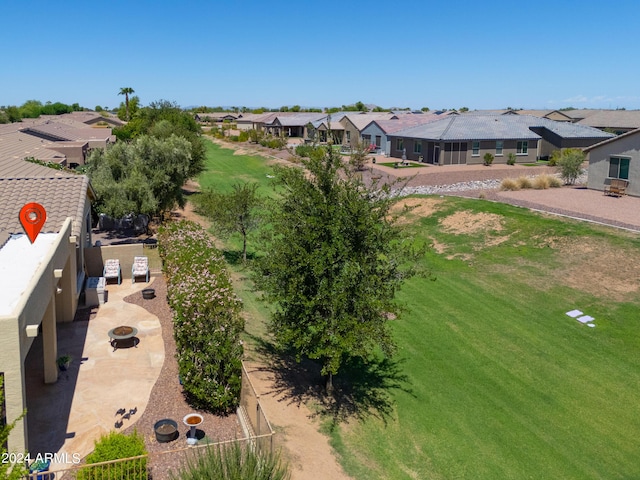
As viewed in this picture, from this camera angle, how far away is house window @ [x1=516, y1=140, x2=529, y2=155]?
61969 millimetres

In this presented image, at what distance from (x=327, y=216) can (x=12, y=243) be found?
29.3 ft

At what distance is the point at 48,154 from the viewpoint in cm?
3512

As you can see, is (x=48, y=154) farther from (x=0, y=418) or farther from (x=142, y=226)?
(x=0, y=418)

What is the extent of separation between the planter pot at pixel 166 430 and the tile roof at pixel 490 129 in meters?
50.0

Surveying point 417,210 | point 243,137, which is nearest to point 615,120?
point 243,137

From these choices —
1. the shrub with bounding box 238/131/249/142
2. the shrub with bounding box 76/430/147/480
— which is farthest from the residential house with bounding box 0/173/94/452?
the shrub with bounding box 238/131/249/142

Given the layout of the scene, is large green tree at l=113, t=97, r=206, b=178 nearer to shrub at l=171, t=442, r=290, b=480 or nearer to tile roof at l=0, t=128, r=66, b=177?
tile roof at l=0, t=128, r=66, b=177

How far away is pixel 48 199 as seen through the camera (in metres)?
19.7

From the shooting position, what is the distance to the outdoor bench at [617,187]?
132 feet

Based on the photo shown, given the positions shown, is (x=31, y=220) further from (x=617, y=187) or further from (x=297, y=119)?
(x=297, y=119)

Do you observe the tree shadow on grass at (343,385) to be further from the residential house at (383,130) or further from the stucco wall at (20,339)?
the residential house at (383,130)

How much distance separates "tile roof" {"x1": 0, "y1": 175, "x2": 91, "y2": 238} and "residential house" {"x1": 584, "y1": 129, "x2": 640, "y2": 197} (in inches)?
1418

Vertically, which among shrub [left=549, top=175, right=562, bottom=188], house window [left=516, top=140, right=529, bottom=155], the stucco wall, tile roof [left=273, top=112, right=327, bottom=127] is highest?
tile roof [left=273, top=112, right=327, bottom=127]

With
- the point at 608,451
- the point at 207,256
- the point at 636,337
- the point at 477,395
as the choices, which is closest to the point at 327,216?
the point at 207,256
